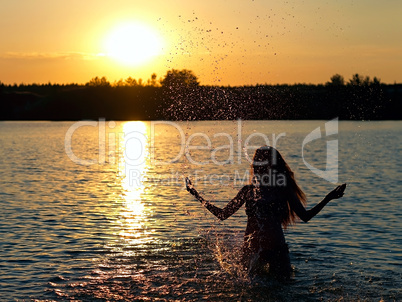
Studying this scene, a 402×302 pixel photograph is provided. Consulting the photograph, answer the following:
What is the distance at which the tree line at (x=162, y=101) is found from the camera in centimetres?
12775

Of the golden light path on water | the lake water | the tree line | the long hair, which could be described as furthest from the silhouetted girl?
the tree line

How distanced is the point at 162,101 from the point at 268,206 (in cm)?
14843

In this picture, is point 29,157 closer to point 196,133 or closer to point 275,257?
point 275,257

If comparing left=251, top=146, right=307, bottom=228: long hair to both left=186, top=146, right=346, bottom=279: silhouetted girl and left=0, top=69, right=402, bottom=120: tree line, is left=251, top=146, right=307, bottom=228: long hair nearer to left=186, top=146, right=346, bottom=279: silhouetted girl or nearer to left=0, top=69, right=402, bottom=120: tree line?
left=186, top=146, right=346, bottom=279: silhouetted girl

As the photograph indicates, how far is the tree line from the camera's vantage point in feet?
419

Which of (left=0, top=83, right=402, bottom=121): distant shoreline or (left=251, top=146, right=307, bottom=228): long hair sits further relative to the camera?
(left=0, top=83, right=402, bottom=121): distant shoreline

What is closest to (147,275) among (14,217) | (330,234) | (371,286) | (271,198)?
(271,198)

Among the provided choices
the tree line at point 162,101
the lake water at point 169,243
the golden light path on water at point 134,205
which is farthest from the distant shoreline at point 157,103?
the lake water at point 169,243

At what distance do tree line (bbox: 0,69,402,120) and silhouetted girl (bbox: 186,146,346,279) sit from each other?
3918 inches

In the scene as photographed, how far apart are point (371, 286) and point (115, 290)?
14.1 feet

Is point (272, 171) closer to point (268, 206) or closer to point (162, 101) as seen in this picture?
point (268, 206)

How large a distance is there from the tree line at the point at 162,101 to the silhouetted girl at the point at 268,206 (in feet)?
326

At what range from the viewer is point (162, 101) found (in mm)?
157375

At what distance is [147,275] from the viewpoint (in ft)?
37.1
